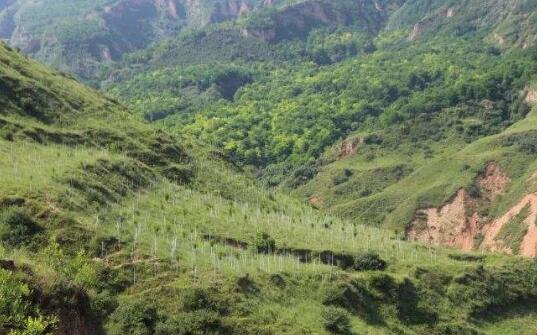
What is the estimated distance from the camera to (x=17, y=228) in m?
50.7

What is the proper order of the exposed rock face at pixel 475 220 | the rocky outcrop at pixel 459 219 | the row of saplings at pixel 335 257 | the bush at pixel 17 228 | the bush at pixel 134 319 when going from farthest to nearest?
1. the rocky outcrop at pixel 459 219
2. the exposed rock face at pixel 475 220
3. the row of saplings at pixel 335 257
4. the bush at pixel 17 228
5. the bush at pixel 134 319

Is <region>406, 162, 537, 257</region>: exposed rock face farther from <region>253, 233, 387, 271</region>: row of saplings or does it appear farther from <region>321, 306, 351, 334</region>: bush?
<region>321, 306, 351, 334</region>: bush

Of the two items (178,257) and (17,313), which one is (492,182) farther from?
(17,313)

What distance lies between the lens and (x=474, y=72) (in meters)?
194

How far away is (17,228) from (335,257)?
1101 inches

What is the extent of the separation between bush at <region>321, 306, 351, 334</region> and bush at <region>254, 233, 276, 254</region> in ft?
35.0

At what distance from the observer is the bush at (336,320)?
51531 mm

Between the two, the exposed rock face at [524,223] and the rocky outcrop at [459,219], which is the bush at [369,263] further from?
the rocky outcrop at [459,219]

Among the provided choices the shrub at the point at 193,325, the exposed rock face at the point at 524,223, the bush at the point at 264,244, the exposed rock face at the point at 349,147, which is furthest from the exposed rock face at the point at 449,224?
the shrub at the point at 193,325

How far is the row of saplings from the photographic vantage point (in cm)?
6359

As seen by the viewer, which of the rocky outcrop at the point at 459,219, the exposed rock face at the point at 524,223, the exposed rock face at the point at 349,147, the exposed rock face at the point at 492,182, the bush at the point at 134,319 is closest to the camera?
the bush at the point at 134,319

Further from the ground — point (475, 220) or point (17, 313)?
point (475, 220)

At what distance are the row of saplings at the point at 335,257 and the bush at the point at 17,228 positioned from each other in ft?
63.8

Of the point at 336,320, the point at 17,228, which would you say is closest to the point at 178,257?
the point at 17,228
